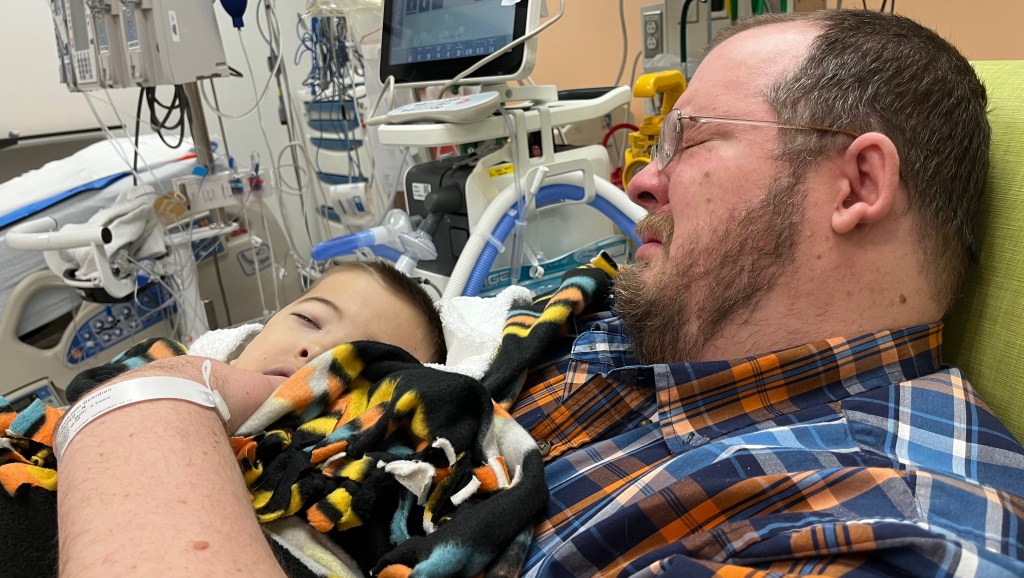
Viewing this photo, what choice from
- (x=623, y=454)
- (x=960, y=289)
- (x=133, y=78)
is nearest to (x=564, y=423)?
(x=623, y=454)

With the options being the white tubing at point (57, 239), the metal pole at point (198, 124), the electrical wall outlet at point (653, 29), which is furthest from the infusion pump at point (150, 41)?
the electrical wall outlet at point (653, 29)

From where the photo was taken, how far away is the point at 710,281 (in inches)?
38.0

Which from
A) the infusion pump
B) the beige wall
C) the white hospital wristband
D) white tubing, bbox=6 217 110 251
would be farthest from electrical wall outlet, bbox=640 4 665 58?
the white hospital wristband

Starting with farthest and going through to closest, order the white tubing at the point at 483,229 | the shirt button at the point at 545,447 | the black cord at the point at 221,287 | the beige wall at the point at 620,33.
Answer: the black cord at the point at 221,287
the beige wall at the point at 620,33
the white tubing at the point at 483,229
the shirt button at the point at 545,447

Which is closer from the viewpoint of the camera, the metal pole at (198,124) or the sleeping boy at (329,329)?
the sleeping boy at (329,329)

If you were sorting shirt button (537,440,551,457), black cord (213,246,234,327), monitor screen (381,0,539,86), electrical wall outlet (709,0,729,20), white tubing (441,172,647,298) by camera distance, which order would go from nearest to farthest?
A: shirt button (537,440,551,457) → white tubing (441,172,647,298) → monitor screen (381,0,539,86) → electrical wall outlet (709,0,729,20) → black cord (213,246,234,327)

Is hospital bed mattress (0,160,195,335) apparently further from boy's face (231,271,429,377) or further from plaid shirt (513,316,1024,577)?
plaid shirt (513,316,1024,577)

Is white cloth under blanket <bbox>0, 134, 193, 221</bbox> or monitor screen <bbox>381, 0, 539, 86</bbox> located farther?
white cloth under blanket <bbox>0, 134, 193, 221</bbox>

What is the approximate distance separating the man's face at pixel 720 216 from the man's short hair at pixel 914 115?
37mm

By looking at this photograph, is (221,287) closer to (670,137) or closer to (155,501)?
(670,137)

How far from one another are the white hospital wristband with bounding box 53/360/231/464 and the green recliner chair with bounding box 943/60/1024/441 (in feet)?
3.30

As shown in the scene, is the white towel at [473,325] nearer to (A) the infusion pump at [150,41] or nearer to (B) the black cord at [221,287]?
(A) the infusion pump at [150,41]

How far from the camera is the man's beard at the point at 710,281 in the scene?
92cm

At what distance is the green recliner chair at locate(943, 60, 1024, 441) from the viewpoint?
2.89 feet
